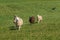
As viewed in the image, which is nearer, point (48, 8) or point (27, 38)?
point (27, 38)

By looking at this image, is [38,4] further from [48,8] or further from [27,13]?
[27,13]

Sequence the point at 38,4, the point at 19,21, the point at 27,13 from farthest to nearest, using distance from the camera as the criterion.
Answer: the point at 38,4 < the point at 27,13 < the point at 19,21

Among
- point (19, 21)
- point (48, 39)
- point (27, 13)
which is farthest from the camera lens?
point (27, 13)

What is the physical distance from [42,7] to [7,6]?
239 inches

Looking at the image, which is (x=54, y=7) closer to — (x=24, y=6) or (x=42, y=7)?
(x=42, y=7)

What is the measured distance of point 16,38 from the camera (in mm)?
16938

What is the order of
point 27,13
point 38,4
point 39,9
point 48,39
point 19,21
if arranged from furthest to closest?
1. point 38,4
2. point 39,9
3. point 27,13
4. point 19,21
5. point 48,39

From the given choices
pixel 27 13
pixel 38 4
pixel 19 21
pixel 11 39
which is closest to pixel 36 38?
pixel 11 39

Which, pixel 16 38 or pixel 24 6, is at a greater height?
pixel 24 6

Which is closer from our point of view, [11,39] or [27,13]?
[11,39]

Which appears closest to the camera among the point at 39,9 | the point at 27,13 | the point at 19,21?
the point at 19,21

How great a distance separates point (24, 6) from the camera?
4378 centimetres

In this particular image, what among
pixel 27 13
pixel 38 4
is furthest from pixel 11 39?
pixel 38 4

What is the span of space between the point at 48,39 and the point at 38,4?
3025cm
